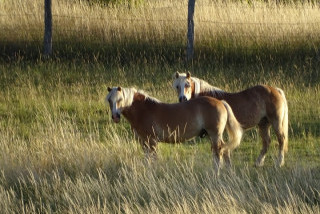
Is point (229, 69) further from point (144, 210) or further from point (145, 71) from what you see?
point (144, 210)

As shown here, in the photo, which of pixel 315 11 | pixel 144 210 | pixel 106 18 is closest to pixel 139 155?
pixel 144 210

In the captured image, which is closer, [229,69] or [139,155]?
[139,155]

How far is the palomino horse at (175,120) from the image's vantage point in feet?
33.1

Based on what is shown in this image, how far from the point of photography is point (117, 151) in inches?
400

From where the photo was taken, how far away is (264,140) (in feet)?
36.4

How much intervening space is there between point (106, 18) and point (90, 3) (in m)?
3.18

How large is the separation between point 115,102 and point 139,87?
5822 mm

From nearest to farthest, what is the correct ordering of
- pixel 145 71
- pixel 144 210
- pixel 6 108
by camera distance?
1. pixel 144 210
2. pixel 6 108
3. pixel 145 71

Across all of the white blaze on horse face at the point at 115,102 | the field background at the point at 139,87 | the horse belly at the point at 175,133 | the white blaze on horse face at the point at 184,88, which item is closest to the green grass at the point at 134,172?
the field background at the point at 139,87

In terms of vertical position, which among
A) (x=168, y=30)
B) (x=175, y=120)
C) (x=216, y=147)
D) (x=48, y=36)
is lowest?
(x=168, y=30)

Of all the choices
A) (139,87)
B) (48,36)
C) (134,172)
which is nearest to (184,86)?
(134,172)

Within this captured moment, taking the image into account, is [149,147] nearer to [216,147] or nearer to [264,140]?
[216,147]

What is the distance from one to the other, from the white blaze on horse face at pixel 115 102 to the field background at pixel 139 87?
1.57ft

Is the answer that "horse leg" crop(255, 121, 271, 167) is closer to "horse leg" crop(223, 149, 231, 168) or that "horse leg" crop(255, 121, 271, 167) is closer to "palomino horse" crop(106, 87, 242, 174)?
"horse leg" crop(223, 149, 231, 168)
